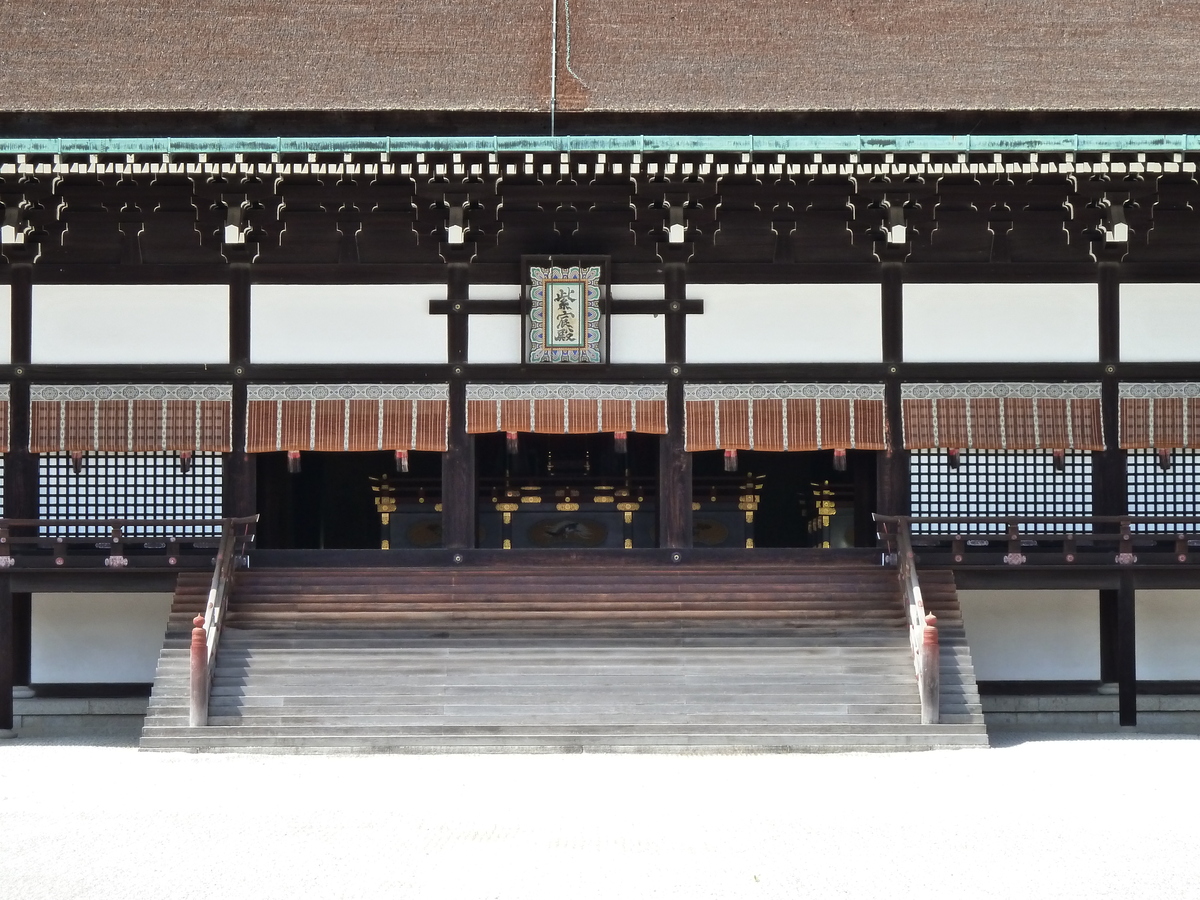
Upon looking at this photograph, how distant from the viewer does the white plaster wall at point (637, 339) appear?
58.3ft

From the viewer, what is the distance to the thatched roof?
1784 cm

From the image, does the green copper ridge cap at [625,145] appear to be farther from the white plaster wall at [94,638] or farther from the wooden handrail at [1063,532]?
the white plaster wall at [94,638]

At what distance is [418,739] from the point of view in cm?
1482

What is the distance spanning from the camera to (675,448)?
17.7 m

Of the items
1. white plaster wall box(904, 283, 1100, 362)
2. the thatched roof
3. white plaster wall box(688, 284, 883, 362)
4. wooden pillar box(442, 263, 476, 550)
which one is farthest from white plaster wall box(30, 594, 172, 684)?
white plaster wall box(904, 283, 1100, 362)

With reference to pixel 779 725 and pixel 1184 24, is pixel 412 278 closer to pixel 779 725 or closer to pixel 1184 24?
pixel 779 725

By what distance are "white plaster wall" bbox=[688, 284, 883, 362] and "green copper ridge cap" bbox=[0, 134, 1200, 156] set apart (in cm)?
197

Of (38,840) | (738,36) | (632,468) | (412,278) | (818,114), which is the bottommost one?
(38,840)

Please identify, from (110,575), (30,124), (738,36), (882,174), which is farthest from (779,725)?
(30,124)

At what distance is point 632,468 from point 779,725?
28.7 ft

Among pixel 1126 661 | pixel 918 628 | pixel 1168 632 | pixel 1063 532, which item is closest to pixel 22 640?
pixel 918 628

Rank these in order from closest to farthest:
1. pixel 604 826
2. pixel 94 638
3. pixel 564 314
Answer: pixel 604 826, pixel 564 314, pixel 94 638

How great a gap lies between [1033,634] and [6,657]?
1218 centimetres

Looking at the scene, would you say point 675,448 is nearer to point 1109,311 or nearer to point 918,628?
point 918,628
